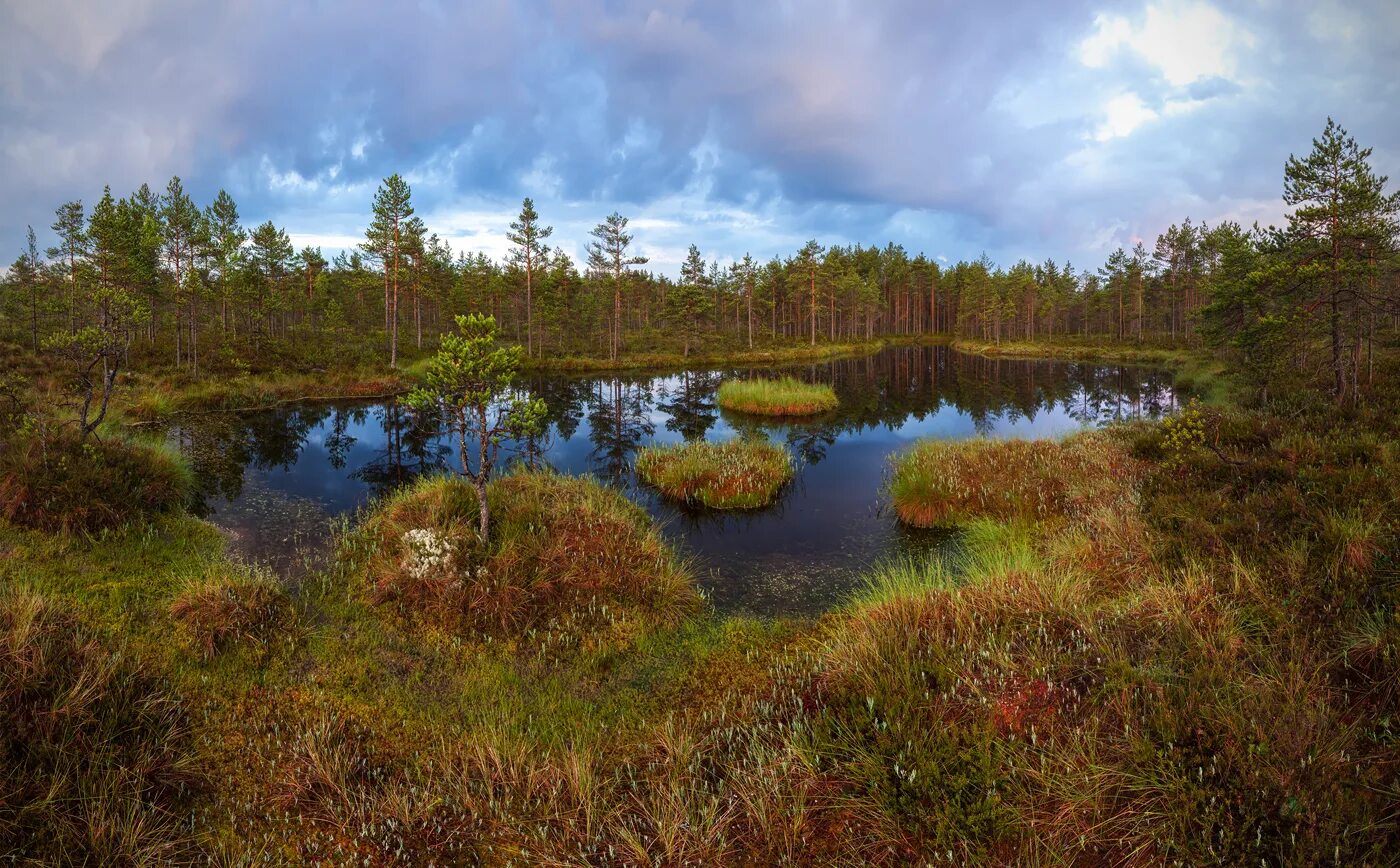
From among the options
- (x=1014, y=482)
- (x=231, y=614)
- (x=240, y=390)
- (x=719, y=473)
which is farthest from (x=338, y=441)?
(x=1014, y=482)

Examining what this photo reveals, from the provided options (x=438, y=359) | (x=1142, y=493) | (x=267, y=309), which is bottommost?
(x=1142, y=493)

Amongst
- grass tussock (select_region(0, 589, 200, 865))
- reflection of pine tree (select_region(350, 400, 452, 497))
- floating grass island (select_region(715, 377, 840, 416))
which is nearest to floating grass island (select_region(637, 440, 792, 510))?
reflection of pine tree (select_region(350, 400, 452, 497))

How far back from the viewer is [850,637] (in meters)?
6.96

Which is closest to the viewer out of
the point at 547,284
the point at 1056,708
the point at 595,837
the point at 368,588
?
the point at 595,837

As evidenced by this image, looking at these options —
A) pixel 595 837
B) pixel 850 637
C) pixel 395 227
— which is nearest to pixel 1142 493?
pixel 850 637

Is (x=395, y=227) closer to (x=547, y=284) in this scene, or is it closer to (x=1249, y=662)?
(x=547, y=284)

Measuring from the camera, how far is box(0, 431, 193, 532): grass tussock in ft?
34.6

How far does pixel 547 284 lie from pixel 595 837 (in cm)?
6535

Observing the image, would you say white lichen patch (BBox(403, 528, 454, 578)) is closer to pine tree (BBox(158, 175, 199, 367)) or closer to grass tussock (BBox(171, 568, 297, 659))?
grass tussock (BBox(171, 568, 297, 659))

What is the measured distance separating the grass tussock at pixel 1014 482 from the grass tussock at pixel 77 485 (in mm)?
17637

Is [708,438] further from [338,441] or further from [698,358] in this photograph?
[698,358]

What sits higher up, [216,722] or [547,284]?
[547,284]

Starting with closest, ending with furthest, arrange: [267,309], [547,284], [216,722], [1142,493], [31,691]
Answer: [31,691] → [216,722] → [1142,493] → [267,309] → [547,284]

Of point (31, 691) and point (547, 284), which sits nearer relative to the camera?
point (31, 691)
